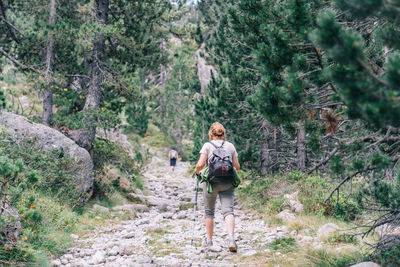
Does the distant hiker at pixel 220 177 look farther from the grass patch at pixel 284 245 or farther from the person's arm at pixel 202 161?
the grass patch at pixel 284 245

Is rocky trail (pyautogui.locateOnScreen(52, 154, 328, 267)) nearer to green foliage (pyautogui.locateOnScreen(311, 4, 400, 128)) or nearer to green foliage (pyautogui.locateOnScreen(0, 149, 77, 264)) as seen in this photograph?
green foliage (pyautogui.locateOnScreen(0, 149, 77, 264))

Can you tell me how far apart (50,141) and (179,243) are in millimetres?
4508

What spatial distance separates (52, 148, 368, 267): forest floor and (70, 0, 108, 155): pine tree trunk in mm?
2400

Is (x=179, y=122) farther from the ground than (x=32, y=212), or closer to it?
farther from the ground

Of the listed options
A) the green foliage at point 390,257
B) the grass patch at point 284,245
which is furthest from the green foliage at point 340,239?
the green foliage at point 390,257

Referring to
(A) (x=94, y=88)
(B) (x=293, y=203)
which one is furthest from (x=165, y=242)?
(A) (x=94, y=88)

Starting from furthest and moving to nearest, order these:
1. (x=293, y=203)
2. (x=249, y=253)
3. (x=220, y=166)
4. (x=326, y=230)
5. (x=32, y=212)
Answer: (x=293, y=203) < (x=326, y=230) < (x=249, y=253) < (x=220, y=166) < (x=32, y=212)

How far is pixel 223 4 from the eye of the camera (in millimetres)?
14023

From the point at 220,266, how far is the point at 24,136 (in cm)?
592

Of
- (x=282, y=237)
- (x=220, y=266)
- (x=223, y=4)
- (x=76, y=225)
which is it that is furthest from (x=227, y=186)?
(x=223, y=4)

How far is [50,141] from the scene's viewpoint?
8328 millimetres

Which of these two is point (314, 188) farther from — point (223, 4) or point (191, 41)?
point (223, 4)

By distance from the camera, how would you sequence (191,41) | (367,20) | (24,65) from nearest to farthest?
(367,20)
(24,65)
(191,41)

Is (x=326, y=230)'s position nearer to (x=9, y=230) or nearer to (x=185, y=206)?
(x=9, y=230)
